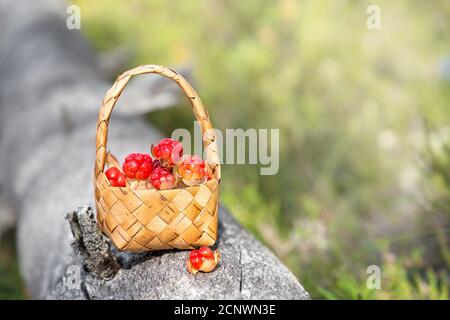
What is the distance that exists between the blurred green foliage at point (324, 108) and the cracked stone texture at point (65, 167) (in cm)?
76

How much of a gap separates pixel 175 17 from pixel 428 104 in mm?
2196

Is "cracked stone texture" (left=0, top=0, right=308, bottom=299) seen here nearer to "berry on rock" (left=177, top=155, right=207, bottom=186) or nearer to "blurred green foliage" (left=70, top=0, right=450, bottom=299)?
"berry on rock" (left=177, top=155, right=207, bottom=186)

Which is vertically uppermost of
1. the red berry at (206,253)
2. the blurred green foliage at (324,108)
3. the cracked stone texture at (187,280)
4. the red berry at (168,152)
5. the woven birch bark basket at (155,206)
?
the blurred green foliage at (324,108)

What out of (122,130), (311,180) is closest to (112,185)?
(122,130)

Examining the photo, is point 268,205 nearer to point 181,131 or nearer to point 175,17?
point 181,131

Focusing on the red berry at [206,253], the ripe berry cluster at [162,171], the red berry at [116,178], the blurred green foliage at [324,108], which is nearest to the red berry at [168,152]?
the ripe berry cluster at [162,171]

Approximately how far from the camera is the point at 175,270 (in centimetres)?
148

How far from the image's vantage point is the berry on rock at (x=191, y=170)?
1.44 metres

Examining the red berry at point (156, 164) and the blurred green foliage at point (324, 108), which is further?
Answer: the blurred green foliage at point (324, 108)

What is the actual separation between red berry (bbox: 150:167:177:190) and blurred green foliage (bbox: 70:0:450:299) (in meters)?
1.13

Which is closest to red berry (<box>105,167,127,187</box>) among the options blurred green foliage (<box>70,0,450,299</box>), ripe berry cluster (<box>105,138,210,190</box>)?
ripe berry cluster (<box>105,138,210,190</box>)

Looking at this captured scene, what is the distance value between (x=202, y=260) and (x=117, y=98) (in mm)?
484

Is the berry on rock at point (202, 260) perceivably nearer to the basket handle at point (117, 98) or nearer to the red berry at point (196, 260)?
the red berry at point (196, 260)

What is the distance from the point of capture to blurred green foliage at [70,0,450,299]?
8.87 feet
